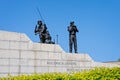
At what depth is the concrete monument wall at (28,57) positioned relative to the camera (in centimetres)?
1789

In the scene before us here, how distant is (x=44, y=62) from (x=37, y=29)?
333 centimetres

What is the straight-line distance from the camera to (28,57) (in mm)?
18797

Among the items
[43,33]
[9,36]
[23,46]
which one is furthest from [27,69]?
[43,33]

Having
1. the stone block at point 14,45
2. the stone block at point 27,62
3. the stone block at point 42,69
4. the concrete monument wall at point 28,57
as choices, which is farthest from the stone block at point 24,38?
the stone block at point 42,69

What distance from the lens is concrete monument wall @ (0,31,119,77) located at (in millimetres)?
17894

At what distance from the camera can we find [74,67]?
21359 mm

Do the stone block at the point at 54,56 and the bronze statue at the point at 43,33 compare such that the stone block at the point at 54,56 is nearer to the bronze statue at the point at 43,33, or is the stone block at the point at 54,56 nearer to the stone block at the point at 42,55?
the stone block at the point at 42,55

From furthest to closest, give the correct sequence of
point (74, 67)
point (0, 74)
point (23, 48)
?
1. point (74, 67)
2. point (23, 48)
3. point (0, 74)

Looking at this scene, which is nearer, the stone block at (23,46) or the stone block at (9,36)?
the stone block at (9,36)

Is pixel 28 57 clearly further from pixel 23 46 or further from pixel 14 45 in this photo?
pixel 14 45

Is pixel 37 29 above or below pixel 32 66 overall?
above

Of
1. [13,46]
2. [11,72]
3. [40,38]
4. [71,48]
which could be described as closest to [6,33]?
[13,46]

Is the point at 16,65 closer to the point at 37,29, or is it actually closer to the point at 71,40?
the point at 37,29

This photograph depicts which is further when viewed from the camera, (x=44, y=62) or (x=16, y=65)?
(x=44, y=62)
